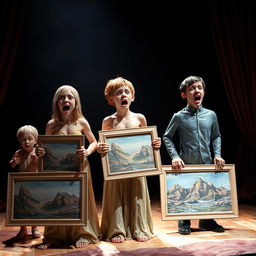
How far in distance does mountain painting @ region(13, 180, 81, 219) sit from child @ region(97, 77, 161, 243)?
0.37 metres

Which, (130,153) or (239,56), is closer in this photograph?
(130,153)

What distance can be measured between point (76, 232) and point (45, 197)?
0.45 meters

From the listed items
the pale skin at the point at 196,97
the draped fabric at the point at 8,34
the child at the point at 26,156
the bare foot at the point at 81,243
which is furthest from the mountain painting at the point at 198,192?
the draped fabric at the point at 8,34

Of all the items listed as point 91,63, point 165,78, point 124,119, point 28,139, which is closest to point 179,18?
point 165,78

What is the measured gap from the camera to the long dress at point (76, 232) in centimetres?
319

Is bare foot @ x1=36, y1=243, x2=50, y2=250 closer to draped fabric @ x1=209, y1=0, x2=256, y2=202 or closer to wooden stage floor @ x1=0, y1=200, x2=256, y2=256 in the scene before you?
wooden stage floor @ x1=0, y1=200, x2=256, y2=256

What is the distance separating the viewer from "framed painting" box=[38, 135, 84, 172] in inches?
121

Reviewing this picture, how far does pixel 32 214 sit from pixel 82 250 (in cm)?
52

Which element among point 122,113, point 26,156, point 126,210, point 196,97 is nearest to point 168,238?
point 126,210

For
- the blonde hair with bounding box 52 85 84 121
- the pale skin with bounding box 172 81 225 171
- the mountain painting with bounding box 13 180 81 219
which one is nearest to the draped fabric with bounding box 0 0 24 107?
the blonde hair with bounding box 52 85 84 121

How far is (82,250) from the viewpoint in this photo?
2.95 meters

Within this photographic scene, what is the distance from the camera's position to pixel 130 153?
3225 mm

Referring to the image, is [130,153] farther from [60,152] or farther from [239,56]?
[239,56]

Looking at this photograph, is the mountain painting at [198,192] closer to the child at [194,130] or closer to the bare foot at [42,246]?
the child at [194,130]
